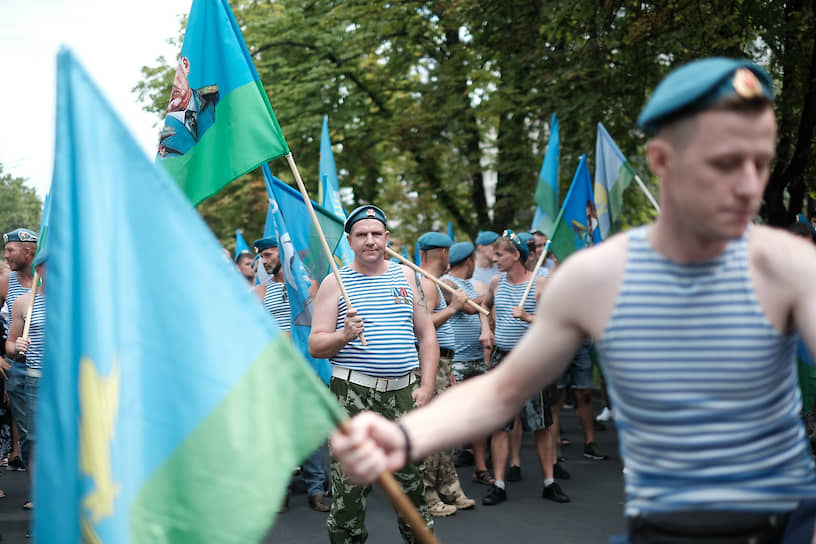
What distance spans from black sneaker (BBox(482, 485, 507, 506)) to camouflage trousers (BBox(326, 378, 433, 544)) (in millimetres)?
2889

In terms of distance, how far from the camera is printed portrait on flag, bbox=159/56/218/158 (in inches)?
233

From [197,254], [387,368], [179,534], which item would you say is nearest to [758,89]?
[197,254]

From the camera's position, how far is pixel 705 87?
6.70 ft

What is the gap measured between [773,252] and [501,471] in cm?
704

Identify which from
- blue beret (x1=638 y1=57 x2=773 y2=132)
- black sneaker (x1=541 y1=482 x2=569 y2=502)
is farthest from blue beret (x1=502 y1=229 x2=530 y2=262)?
blue beret (x1=638 y1=57 x2=773 y2=132)

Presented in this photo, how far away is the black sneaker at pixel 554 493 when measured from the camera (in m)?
8.65

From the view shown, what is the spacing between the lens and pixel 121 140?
250 cm

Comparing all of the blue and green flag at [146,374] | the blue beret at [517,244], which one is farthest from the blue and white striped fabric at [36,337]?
the blue and green flag at [146,374]

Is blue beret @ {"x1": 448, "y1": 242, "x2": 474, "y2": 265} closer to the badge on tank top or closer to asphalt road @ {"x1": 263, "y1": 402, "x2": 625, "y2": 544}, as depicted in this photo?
asphalt road @ {"x1": 263, "y1": 402, "x2": 625, "y2": 544}

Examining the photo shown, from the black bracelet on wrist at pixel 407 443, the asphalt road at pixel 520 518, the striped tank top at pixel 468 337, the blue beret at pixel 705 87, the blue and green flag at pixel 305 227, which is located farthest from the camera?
the striped tank top at pixel 468 337

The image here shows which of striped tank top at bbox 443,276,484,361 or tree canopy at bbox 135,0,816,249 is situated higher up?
tree canopy at bbox 135,0,816,249

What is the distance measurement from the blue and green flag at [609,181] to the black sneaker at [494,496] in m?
2.60

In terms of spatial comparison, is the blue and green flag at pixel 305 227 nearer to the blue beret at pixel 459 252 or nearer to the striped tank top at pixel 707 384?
the blue beret at pixel 459 252

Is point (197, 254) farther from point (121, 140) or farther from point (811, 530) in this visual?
point (811, 530)
